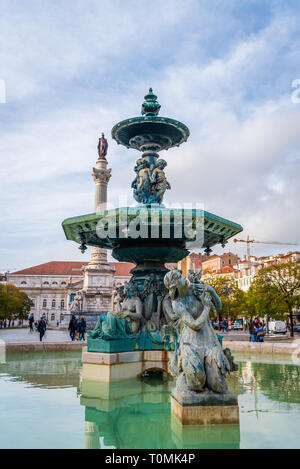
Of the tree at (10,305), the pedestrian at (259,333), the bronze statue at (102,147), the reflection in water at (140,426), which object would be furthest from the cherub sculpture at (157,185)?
the bronze statue at (102,147)

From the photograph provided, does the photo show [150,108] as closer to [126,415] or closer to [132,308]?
[132,308]

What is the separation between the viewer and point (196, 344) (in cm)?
420

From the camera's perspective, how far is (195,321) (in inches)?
167

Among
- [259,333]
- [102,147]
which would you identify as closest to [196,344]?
[259,333]

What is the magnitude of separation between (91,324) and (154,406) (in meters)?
30.0

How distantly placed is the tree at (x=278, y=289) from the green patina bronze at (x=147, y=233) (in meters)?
24.3

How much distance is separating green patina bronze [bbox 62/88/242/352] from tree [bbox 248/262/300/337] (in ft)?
79.7

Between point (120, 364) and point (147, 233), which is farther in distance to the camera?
point (147, 233)

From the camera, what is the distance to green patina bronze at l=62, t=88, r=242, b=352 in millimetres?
6672

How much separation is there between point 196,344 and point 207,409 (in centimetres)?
63

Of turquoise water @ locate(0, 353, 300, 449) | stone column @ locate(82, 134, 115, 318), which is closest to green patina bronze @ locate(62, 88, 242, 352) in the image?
turquoise water @ locate(0, 353, 300, 449)

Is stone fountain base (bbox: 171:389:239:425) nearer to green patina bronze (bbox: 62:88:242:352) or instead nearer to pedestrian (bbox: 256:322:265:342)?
green patina bronze (bbox: 62:88:242:352)
